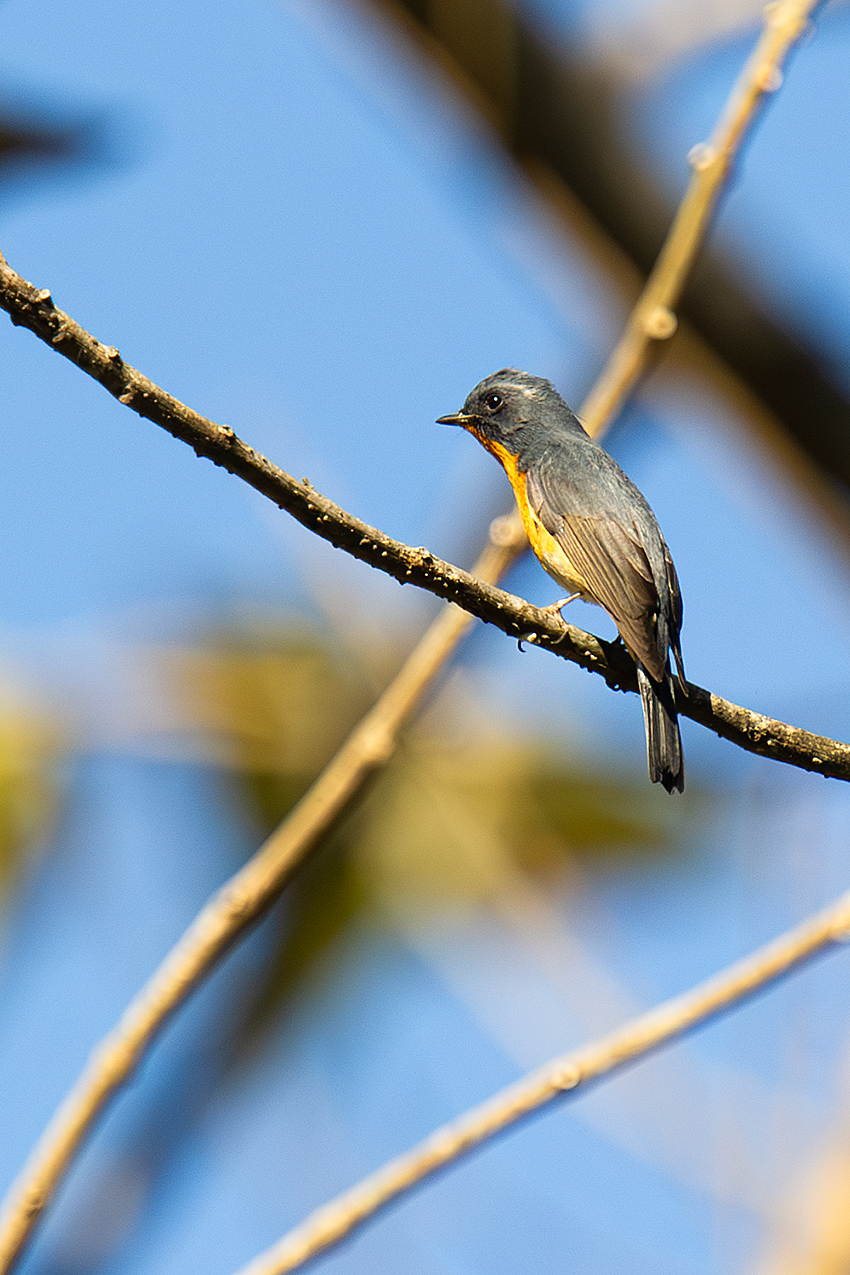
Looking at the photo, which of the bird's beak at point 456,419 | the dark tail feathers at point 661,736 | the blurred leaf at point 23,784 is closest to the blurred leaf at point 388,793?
the blurred leaf at point 23,784

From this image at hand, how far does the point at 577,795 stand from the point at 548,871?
1.62 meters

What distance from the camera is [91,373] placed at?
2.38 metres

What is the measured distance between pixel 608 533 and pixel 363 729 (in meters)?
1.58

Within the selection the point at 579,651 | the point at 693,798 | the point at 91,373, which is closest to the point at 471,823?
the point at 693,798

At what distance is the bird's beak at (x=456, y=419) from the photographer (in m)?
5.67

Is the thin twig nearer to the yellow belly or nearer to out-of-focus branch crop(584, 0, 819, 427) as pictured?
out-of-focus branch crop(584, 0, 819, 427)

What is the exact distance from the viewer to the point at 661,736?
3.82 m

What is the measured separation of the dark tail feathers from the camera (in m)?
3.77

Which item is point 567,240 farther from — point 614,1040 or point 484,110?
point 614,1040

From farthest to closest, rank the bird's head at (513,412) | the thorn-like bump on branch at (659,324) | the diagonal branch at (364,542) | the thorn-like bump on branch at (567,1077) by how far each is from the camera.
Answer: the bird's head at (513,412) → the thorn-like bump on branch at (659,324) → the thorn-like bump on branch at (567,1077) → the diagonal branch at (364,542)

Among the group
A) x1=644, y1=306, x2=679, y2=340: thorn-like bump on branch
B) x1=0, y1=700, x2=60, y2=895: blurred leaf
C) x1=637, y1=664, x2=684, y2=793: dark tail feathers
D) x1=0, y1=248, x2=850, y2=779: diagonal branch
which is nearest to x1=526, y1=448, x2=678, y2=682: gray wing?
x1=637, y1=664, x2=684, y2=793: dark tail feathers

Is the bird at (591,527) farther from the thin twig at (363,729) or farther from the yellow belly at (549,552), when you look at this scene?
the thin twig at (363,729)

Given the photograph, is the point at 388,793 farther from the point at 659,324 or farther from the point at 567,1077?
the point at 567,1077

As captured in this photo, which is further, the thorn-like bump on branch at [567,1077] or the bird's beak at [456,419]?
the bird's beak at [456,419]
